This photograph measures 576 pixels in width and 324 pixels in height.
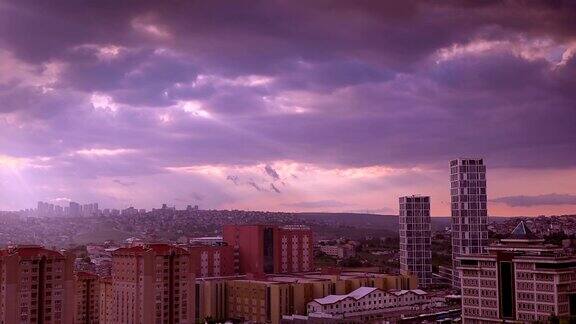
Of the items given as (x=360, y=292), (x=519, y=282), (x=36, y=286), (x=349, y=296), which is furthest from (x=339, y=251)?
(x=36, y=286)

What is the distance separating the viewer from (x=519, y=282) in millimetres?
28234

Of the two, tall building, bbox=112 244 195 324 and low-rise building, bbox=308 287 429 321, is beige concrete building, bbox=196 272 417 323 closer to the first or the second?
low-rise building, bbox=308 287 429 321

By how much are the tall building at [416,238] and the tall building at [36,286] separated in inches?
1040

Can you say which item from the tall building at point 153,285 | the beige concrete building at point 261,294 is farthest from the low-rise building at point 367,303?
the tall building at point 153,285

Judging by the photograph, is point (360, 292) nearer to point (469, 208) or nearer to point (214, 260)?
point (214, 260)

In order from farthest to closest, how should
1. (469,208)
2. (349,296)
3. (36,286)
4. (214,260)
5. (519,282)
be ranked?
1. (469,208)
2. (214,260)
3. (349,296)
4. (519,282)
5. (36,286)

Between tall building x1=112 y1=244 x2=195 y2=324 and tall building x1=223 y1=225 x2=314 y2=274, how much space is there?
10.8m

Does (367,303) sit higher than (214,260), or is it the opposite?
(214,260)

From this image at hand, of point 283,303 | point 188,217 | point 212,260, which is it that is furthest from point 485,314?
point 188,217

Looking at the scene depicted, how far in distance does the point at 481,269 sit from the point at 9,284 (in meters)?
18.8

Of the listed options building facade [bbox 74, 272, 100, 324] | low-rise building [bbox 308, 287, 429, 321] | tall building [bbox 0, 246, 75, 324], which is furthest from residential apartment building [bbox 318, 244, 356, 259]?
tall building [bbox 0, 246, 75, 324]

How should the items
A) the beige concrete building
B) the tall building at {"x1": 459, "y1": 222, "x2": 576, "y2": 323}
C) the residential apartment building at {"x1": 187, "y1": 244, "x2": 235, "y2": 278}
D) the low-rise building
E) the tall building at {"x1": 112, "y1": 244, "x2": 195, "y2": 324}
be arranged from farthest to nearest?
1. the residential apartment building at {"x1": 187, "y1": 244, "x2": 235, "y2": 278}
2. the beige concrete building
3. the low-rise building
4. the tall building at {"x1": 112, "y1": 244, "x2": 195, "y2": 324}
5. the tall building at {"x1": 459, "y1": 222, "x2": 576, "y2": 323}

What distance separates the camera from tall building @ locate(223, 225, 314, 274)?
133 ft

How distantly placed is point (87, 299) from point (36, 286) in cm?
513
